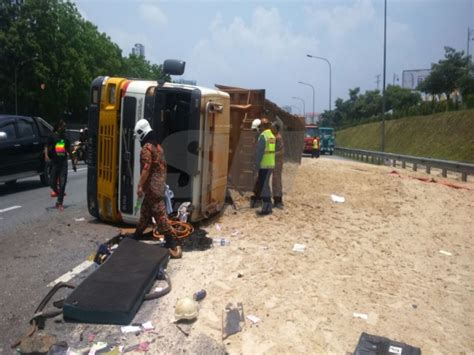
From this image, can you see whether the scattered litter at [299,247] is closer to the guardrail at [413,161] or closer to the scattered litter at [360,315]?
the scattered litter at [360,315]

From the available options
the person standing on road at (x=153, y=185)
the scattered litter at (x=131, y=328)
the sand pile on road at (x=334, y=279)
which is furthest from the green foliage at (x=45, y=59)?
the scattered litter at (x=131, y=328)

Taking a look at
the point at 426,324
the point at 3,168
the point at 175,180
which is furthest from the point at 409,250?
the point at 3,168

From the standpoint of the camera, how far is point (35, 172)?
12352 millimetres

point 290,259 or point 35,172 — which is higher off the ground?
point 35,172

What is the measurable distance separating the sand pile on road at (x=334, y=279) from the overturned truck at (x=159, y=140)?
0.86 metres

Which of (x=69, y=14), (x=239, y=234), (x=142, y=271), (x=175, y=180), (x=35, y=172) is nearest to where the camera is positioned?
(x=142, y=271)

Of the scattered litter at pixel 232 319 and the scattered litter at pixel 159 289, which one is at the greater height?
the scattered litter at pixel 159 289

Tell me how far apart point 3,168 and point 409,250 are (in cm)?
934

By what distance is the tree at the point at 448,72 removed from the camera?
4881 centimetres

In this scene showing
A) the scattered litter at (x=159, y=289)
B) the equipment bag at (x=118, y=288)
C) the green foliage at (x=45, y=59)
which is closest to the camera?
the equipment bag at (x=118, y=288)

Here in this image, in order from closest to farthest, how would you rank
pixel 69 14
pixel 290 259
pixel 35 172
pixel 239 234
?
1. pixel 290 259
2. pixel 239 234
3. pixel 35 172
4. pixel 69 14

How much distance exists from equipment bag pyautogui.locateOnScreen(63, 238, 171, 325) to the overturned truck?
73.2 inches

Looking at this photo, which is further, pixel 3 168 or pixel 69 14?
pixel 69 14

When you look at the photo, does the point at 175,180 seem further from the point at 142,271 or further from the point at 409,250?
the point at 409,250
